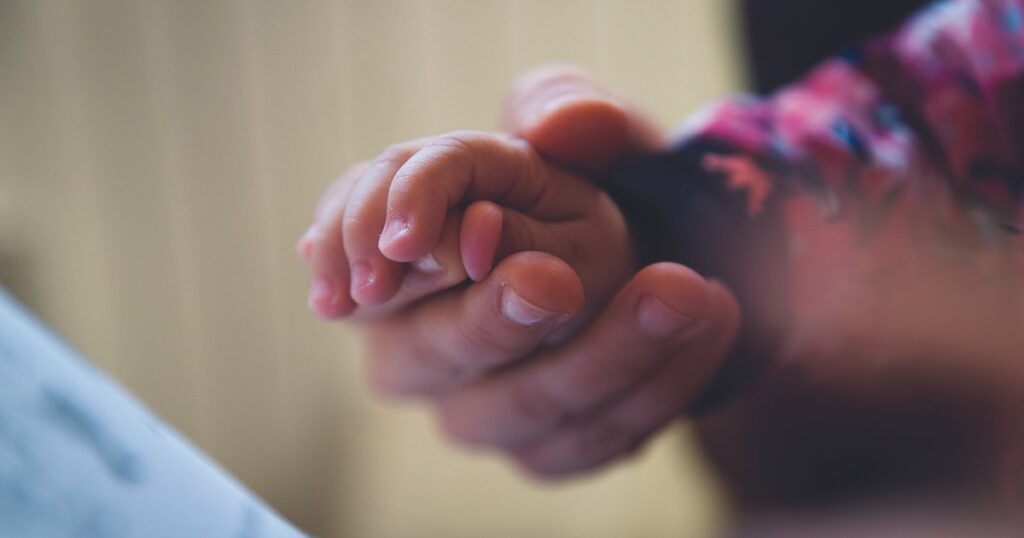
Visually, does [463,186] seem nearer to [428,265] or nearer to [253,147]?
[428,265]

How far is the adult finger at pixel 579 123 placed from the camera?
0.23m

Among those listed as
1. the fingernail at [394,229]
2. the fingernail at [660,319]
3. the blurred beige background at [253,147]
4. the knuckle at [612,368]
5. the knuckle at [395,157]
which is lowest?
the blurred beige background at [253,147]

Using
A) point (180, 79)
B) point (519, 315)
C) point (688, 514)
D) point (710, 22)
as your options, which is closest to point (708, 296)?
point (519, 315)

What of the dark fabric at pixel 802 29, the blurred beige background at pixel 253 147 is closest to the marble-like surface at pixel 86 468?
the dark fabric at pixel 802 29

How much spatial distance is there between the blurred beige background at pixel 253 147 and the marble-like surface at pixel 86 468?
18.3 inches

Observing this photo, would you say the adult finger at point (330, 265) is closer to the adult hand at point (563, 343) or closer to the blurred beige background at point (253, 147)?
the adult hand at point (563, 343)

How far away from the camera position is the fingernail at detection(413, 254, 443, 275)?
0.58 ft

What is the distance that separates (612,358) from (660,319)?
0.02m

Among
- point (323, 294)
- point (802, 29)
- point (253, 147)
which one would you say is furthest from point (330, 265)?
point (253, 147)

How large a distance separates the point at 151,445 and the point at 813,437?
190 mm

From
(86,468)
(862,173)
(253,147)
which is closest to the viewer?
(86,468)

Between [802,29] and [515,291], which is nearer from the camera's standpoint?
[515,291]

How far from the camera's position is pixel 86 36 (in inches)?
31.0

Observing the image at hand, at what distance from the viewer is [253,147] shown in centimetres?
78
